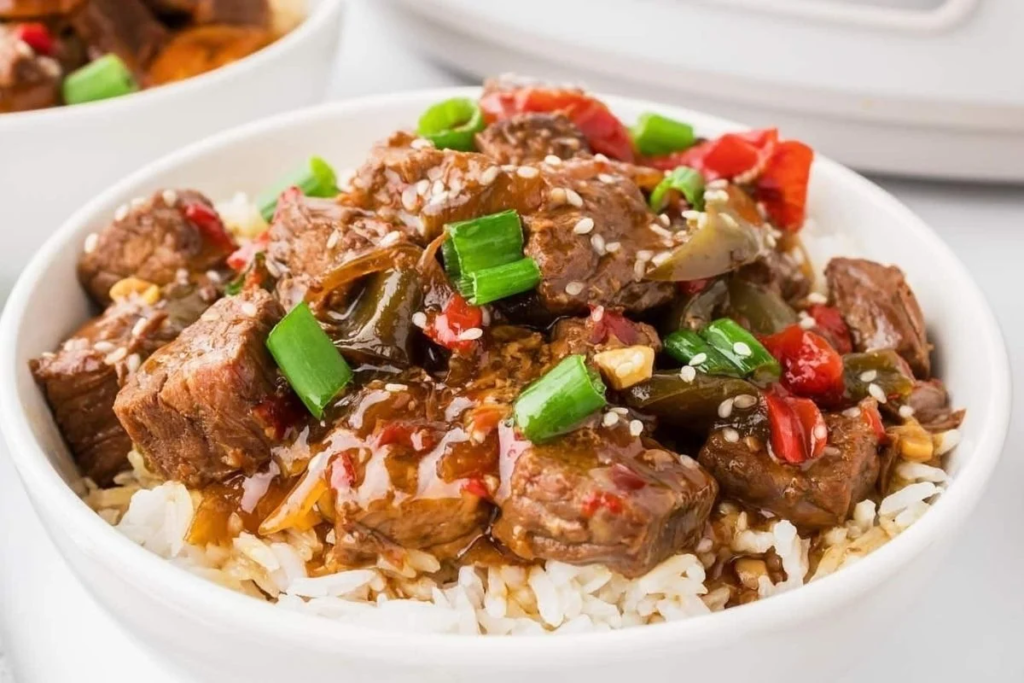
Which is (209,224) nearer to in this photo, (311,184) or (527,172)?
(311,184)

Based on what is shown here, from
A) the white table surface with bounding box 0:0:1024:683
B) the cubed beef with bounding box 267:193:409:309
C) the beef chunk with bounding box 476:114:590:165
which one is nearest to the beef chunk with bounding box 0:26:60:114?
the white table surface with bounding box 0:0:1024:683

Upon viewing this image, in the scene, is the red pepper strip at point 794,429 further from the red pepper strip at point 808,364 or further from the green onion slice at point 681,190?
the green onion slice at point 681,190

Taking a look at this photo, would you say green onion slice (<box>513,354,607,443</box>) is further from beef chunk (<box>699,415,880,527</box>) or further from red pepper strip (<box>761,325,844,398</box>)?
red pepper strip (<box>761,325,844,398</box>)

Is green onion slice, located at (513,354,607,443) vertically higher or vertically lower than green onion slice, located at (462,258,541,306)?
lower

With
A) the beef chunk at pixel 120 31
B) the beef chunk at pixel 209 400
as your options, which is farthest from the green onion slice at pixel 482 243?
the beef chunk at pixel 120 31

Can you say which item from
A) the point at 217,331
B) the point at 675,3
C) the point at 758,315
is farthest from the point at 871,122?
the point at 217,331

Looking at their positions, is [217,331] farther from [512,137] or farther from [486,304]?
[512,137]
